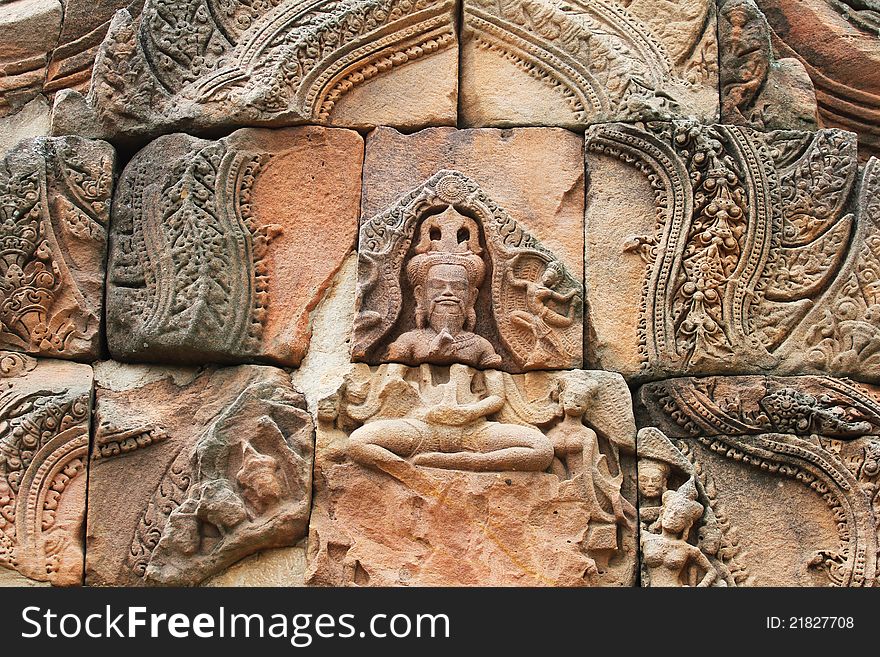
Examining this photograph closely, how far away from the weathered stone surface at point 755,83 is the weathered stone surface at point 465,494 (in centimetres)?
165

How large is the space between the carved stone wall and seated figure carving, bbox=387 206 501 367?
14mm

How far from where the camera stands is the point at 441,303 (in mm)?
6391

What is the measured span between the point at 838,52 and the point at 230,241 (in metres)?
3.08

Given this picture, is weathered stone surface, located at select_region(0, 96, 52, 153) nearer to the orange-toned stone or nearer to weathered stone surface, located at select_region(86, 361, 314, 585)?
weathered stone surface, located at select_region(86, 361, 314, 585)

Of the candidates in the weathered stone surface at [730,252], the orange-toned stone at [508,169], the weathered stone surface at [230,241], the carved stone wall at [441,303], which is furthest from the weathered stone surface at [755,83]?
the weathered stone surface at [230,241]

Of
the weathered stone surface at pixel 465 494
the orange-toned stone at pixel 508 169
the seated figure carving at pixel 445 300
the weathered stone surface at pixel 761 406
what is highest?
the orange-toned stone at pixel 508 169

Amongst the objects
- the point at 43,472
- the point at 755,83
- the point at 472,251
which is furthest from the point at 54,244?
the point at 755,83

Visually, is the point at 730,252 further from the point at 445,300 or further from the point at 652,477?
the point at 445,300

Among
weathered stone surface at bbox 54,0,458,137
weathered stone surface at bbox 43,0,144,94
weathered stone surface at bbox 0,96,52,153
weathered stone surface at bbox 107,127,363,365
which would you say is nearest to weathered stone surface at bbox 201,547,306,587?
weathered stone surface at bbox 107,127,363,365

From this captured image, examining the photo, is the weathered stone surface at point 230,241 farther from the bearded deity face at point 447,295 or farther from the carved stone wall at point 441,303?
the bearded deity face at point 447,295

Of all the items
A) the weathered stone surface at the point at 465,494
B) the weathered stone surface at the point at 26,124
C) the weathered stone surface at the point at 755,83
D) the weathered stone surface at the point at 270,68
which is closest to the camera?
the weathered stone surface at the point at 465,494

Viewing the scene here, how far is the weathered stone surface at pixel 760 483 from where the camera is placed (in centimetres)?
617

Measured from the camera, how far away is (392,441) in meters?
6.20

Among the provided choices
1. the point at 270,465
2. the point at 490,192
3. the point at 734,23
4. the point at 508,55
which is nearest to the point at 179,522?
the point at 270,465
